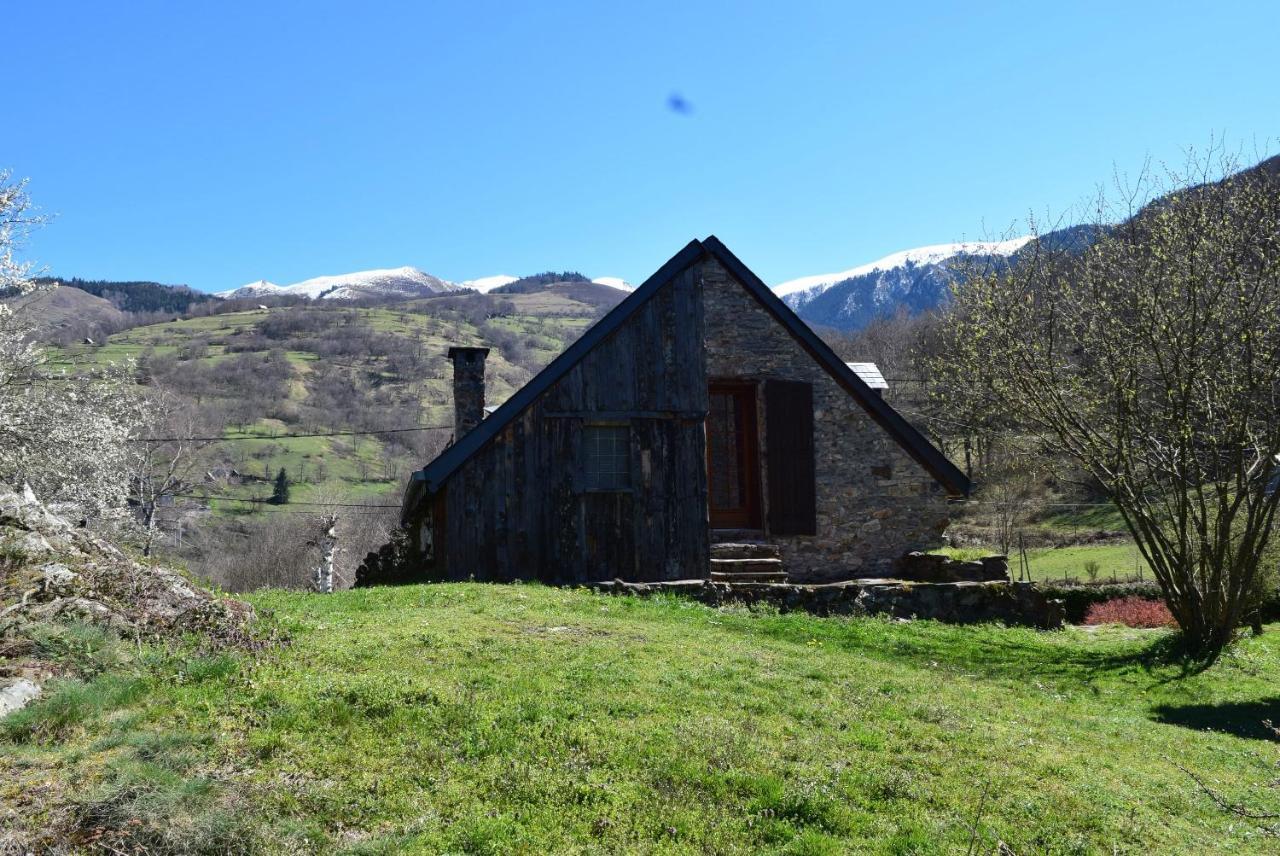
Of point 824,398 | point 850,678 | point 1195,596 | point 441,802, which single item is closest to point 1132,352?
point 1195,596

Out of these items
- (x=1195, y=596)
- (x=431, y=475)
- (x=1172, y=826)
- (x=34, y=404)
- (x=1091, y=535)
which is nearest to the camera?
(x=1172, y=826)

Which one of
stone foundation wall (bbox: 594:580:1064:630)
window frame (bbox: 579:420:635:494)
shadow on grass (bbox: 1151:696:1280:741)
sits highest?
window frame (bbox: 579:420:635:494)

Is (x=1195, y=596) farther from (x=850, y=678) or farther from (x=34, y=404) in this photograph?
(x=34, y=404)

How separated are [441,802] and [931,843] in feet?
9.86

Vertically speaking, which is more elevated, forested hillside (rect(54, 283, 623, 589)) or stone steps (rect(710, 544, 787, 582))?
forested hillside (rect(54, 283, 623, 589))

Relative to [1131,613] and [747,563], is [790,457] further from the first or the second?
[1131,613]

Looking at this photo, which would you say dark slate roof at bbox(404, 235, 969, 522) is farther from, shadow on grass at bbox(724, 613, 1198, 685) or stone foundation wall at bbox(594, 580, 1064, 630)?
shadow on grass at bbox(724, 613, 1198, 685)

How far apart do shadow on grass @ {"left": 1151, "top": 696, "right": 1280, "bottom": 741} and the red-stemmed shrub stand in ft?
34.4

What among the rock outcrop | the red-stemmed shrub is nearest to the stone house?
the red-stemmed shrub

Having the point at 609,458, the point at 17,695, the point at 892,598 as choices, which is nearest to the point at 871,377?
the point at 609,458

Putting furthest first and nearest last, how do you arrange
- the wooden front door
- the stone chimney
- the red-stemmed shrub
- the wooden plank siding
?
1. the red-stemmed shrub
2. the stone chimney
3. the wooden front door
4. the wooden plank siding

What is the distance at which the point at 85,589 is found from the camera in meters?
8.24

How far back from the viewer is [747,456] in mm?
19594

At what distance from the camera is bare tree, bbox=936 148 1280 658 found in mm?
13672
